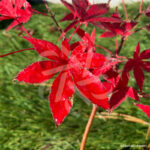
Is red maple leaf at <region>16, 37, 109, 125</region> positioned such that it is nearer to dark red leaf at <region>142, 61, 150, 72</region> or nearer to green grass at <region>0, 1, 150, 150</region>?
dark red leaf at <region>142, 61, 150, 72</region>

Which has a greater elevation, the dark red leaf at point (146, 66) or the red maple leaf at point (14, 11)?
the red maple leaf at point (14, 11)

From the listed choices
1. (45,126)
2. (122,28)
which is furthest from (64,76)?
(45,126)

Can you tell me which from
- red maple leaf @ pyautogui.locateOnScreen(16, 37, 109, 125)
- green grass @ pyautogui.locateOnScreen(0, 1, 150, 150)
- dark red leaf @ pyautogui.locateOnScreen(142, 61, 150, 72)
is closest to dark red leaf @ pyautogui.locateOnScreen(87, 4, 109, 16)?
red maple leaf @ pyautogui.locateOnScreen(16, 37, 109, 125)

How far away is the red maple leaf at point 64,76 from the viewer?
1.35ft

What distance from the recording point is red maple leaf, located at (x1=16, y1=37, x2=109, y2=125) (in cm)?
41

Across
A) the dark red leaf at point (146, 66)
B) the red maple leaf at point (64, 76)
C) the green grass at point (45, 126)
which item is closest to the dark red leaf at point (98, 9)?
the red maple leaf at point (64, 76)

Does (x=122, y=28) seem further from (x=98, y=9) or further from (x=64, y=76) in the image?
(x=64, y=76)

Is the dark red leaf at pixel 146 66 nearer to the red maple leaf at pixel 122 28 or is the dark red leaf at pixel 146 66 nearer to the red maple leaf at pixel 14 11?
the red maple leaf at pixel 122 28

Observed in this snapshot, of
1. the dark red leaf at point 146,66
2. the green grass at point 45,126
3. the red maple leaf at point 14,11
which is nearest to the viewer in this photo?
the red maple leaf at point 14,11

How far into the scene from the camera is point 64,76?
45 cm

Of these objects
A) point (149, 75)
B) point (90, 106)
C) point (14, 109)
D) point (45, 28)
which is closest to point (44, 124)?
point (14, 109)

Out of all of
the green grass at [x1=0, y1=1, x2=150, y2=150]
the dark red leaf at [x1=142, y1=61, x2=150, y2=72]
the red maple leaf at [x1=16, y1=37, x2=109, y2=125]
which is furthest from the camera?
the green grass at [x1=0, y1=1, x2=150, y2=150]

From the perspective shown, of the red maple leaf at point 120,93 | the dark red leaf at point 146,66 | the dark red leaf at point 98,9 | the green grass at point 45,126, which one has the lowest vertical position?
the green grass at point 45,126

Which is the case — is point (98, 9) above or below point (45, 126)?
above
